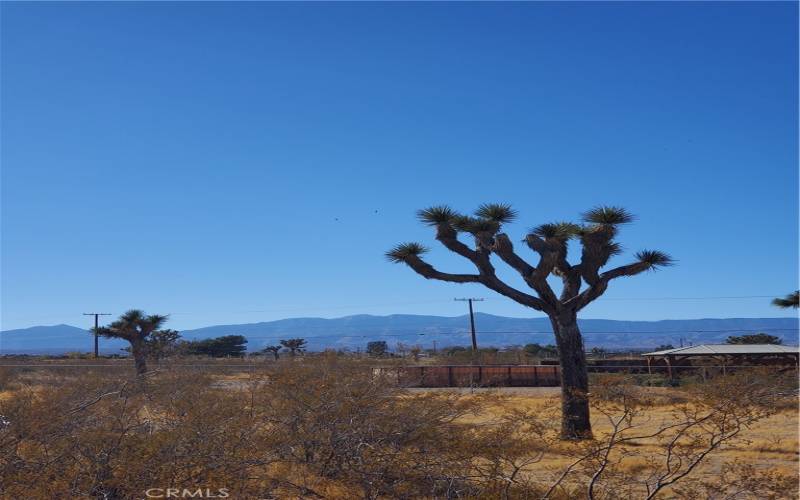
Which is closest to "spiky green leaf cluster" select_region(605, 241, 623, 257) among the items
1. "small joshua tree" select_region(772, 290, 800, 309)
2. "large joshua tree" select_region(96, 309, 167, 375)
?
"small joshua tree" select_region(772, 290, 800, 309)

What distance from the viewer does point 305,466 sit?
792cm

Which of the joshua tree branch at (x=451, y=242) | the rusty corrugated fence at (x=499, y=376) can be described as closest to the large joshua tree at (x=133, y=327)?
the rusty corrugated fence at (x=499, y=376)

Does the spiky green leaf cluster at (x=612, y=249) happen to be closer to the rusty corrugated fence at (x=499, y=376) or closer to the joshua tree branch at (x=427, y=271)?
the joshua tree branch at (x=427, y=271)

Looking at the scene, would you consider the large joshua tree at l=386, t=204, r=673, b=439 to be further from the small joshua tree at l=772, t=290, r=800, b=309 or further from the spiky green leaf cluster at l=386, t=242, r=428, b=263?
the small joshua tree at l=772, t=290, r=800, b=309

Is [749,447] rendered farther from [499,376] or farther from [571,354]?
[499,376]

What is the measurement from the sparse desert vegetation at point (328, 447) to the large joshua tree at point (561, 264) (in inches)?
181

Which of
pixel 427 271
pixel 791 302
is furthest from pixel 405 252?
pixel 791 302

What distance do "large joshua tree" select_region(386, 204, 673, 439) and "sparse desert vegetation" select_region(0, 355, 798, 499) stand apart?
4.59 meters

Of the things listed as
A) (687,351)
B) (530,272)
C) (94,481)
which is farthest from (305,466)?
(687,351)

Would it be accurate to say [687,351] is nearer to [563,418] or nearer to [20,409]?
[563,418]

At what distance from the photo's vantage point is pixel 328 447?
26.1ft

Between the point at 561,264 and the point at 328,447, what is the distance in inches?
344

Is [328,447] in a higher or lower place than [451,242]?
lower

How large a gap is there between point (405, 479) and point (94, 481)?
2.97 metres
